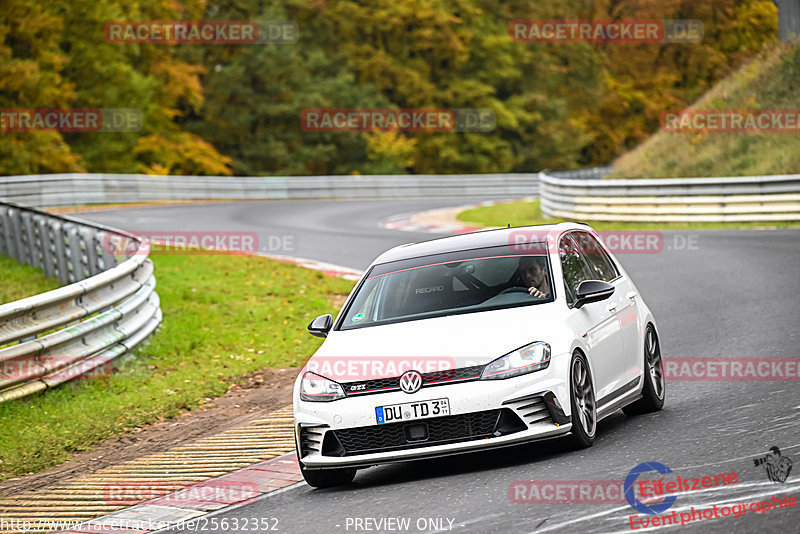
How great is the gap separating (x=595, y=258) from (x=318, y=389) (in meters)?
2.78

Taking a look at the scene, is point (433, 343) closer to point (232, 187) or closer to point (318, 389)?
point (318, 389)

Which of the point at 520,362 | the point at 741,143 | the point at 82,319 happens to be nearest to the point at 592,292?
the point at 520,362

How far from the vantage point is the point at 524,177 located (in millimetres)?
55031

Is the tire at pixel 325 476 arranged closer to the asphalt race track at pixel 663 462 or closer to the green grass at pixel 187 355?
the asphalt race track at pixel 663 462

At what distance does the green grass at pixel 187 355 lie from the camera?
10.1m

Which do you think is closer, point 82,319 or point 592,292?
point 592,292

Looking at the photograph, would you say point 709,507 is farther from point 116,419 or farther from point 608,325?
point 116,419

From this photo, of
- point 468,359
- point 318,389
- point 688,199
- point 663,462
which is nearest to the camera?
point 663,462

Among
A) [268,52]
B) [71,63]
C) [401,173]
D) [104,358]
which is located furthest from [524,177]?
[104,358]

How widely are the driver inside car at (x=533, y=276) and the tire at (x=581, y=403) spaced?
687 mm

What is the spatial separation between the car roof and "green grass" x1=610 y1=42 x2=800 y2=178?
20401 millimetres

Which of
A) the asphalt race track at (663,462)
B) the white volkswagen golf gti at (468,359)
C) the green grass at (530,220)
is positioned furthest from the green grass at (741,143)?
the white volkswagen golf gti at (468,359)

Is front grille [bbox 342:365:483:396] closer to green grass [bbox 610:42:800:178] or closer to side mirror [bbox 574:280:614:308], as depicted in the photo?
side mirror [bbox 574:280:614:308]

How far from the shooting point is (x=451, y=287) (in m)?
8.53
